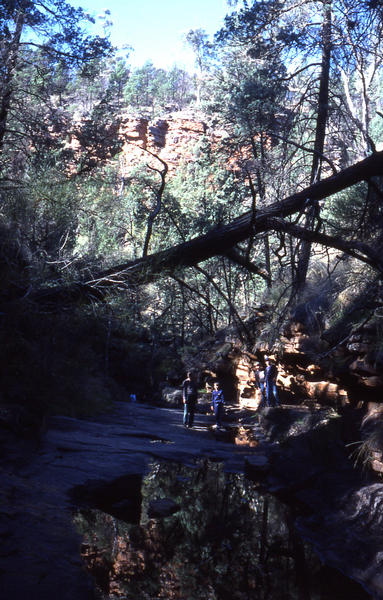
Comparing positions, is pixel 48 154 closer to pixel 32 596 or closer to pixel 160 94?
pixel 32 596

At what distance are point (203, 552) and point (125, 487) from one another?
2027 mm

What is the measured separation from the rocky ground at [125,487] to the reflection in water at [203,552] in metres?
0.25

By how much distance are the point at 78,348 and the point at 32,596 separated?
1452 centimetres

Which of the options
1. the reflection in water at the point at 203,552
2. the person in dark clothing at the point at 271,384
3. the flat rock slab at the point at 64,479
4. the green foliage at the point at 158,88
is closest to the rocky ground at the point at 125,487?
the flat rock slab at the point at 64,479

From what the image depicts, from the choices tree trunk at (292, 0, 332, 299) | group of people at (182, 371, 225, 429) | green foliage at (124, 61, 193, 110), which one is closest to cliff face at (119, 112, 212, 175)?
green foliage at (124, 61, 193, 110)

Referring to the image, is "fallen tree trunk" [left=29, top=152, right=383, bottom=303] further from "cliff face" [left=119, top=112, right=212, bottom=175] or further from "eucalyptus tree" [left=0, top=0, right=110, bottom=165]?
"cliff face" [left=119, top=112, right=212, bottom=175]

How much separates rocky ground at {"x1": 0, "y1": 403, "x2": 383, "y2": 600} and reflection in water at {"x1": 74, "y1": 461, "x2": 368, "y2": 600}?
254 millimetres

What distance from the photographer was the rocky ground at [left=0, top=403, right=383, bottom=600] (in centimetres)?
420

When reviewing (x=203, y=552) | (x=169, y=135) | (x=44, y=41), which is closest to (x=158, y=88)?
(x=169, y=135)

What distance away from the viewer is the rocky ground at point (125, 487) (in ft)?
→ 13.8

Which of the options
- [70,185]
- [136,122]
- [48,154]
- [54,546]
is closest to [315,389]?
[70,185]

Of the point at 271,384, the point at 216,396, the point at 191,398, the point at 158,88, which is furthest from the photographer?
the point at 158,88

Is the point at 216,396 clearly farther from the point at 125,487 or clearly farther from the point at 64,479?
the point at 64,479

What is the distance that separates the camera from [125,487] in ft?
23.2
